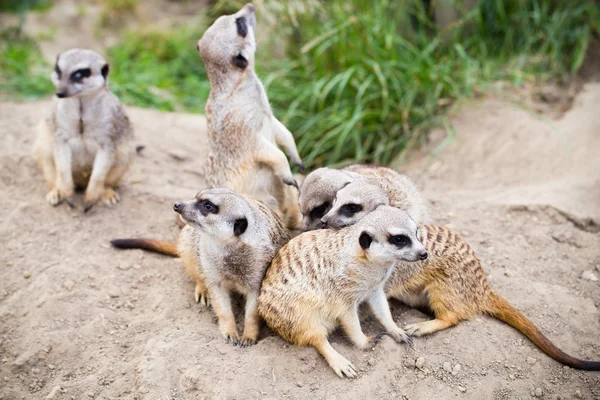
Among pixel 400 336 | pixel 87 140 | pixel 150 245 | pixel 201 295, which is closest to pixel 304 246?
pixel 400 336

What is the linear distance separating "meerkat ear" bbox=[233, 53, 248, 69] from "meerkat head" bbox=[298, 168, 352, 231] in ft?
2.76

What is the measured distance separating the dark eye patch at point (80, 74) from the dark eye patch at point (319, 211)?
6.09 ft

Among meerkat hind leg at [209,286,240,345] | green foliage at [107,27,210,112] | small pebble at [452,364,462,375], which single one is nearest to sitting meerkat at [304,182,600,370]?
A: small pebble at [452,364,462,375]

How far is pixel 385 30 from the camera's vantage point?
501cm

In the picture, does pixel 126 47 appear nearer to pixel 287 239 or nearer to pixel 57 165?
pixel 57 165

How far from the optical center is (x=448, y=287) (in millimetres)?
2830

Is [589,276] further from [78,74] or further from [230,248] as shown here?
[78,74]

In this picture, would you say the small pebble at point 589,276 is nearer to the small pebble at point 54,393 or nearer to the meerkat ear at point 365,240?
the meerkat ear at point 365,240

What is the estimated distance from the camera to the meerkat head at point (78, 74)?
3666mm

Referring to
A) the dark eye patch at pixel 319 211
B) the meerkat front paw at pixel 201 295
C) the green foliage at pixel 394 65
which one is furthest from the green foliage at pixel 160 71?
the dark eye patch at pixel 319 211

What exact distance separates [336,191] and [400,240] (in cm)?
65

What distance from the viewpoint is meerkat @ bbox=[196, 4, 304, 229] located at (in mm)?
3359

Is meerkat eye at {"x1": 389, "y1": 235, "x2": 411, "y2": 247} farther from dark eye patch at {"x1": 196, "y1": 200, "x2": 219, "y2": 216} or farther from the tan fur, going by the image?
dark eye patch at {"x1": 196, "y1": 200, "x2": 219, "y2": 216}

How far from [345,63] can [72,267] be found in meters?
2.95
